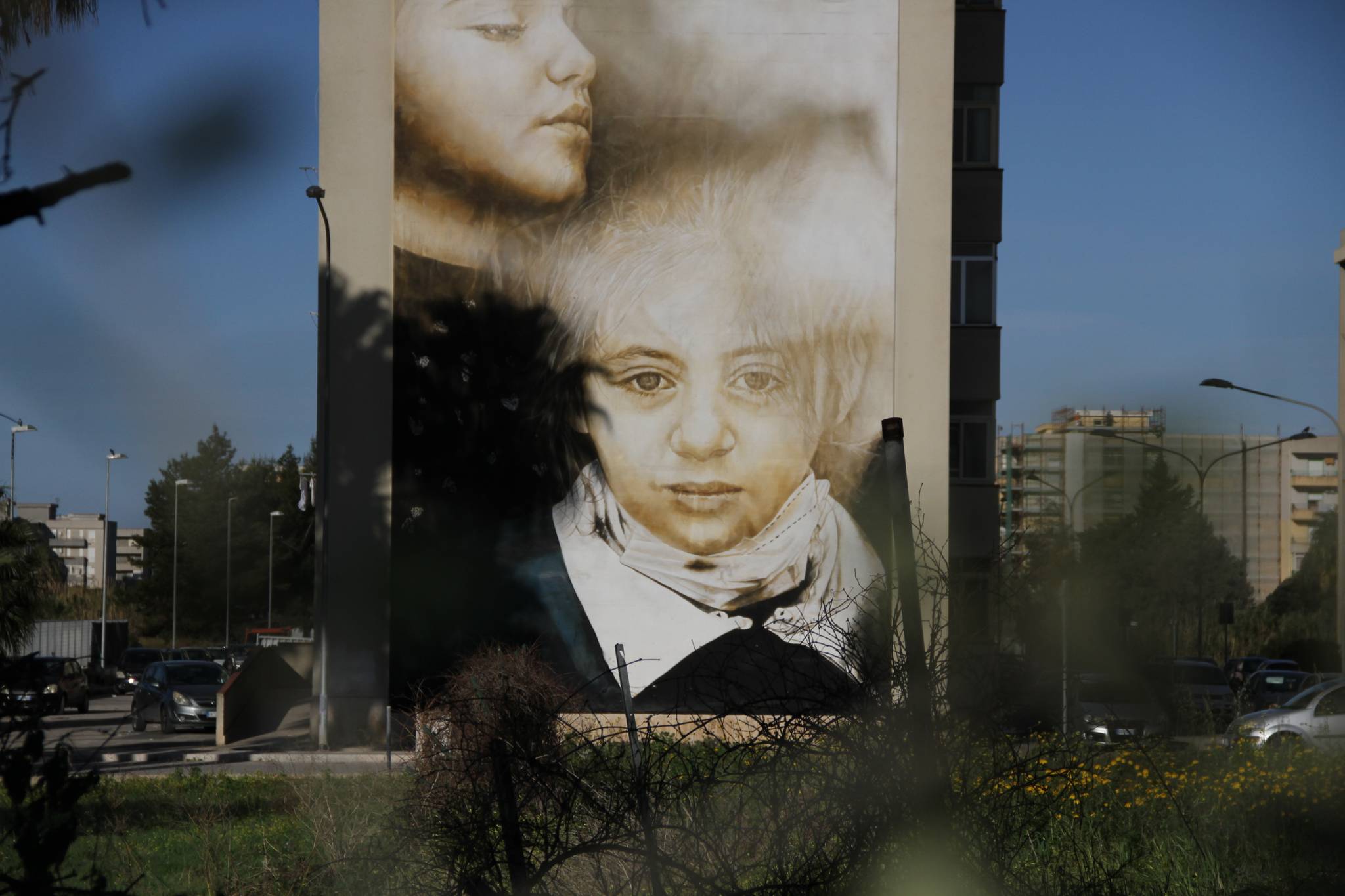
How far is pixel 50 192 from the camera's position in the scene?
2.04 m

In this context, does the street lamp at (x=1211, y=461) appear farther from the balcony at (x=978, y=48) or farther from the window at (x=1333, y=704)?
the balcony at (x=978, y=48)

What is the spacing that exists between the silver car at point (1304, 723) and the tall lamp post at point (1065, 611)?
21.5 ft

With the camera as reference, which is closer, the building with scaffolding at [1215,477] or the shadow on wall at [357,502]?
the building with scaffolding at [1215,477]

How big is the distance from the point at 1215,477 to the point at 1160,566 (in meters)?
0.50

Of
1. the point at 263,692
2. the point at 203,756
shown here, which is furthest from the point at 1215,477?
the point at 263,692

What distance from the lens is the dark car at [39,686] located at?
2.71 m

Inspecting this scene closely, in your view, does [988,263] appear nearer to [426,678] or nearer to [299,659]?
[426,678]

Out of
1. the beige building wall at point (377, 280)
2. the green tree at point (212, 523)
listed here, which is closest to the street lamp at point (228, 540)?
the green tree at point (212, 523)

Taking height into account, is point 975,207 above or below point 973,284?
above

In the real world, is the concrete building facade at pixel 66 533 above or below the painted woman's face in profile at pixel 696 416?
below

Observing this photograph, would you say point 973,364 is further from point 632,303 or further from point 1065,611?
point 1065,611

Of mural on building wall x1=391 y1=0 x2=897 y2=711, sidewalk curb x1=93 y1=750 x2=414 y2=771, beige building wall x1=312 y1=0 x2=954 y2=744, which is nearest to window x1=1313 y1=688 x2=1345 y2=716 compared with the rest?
beige building wall x1=312 y1=0 x2=954 y2=744

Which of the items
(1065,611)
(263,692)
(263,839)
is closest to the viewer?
(1065,611)

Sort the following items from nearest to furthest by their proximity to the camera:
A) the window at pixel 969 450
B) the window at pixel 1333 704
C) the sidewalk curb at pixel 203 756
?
1. the window at pixel 1333 704
2. the sidewalk curb at pixel 203 756
3. the window at pixel 969 450
